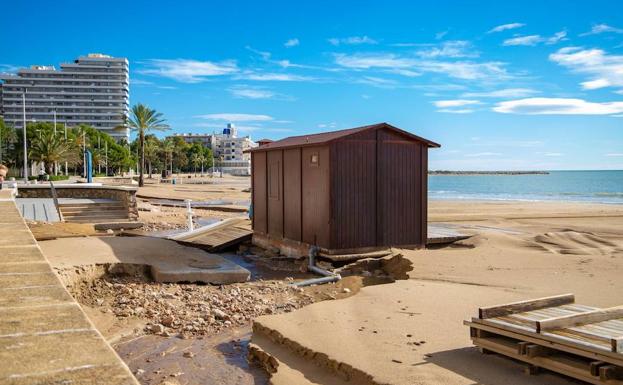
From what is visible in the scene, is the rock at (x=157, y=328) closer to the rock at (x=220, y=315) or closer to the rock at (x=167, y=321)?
the rock at (x=167, y=321)

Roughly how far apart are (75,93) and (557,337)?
18952cm

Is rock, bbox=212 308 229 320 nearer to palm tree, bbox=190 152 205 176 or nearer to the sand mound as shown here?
the sand mound

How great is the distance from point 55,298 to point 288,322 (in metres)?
4.91

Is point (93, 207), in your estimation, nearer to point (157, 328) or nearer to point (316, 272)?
point (316, 272)

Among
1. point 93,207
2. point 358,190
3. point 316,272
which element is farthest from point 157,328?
point 93,207

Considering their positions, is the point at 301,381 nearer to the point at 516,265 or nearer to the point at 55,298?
the point at 55,298

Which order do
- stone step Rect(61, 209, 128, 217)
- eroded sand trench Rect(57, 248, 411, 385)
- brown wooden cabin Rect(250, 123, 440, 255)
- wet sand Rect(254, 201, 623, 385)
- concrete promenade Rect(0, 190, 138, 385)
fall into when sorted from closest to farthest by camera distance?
concrete promenade Rect(0, 190, 138, 385) < wet sand Rect(254, 201, 623, 385) < eroded sand trench Rect(57, 248, 411, 385) < brown wooden cabin Rect(250, 123, 440, 255) < stone step Rect(61, 209, 128, 217)

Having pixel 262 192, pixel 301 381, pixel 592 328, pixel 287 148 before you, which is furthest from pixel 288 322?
pixel 262 192

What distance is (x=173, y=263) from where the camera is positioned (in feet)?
42.2

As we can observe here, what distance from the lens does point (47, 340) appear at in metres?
3.14

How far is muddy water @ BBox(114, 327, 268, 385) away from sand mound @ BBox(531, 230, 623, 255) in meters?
10.9

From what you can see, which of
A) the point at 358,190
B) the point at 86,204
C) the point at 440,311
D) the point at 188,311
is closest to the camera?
the point at 440,311

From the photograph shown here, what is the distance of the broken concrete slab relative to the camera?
39.4ft

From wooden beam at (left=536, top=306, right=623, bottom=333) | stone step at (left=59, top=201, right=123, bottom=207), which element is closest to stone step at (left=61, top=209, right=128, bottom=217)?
stone step at (left=59, top=201, right=123, bottom=207)
